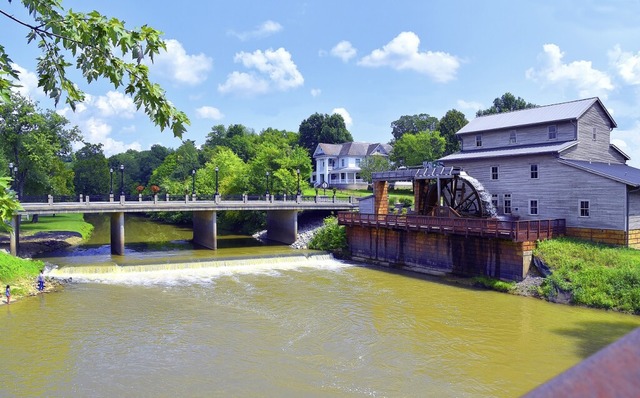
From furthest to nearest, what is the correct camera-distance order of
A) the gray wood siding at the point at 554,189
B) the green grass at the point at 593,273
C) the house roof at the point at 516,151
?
1. the house roof at the point at 516,151
2. the gray wood siding at the point at 554,189
3. the green grass at the point at 593,273

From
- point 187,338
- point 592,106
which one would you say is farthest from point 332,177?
point 187,338

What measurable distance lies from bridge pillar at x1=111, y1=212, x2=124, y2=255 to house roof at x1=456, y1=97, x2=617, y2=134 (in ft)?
92.1

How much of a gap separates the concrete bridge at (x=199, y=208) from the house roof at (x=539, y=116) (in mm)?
16517

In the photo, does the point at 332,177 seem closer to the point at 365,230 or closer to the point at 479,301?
the point at 365,230

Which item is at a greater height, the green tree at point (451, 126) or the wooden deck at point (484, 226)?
the green tree at point (451, 126)

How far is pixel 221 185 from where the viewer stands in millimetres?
62875

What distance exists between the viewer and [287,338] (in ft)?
58.6

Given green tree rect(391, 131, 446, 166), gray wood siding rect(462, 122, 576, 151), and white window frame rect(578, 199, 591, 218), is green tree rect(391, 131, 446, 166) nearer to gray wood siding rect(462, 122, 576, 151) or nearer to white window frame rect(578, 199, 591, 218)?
gray wood siding rect(462, 122, 576, 151)

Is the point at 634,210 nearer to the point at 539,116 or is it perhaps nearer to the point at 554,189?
the point at 554,189

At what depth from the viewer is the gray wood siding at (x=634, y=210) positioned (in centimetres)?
2564

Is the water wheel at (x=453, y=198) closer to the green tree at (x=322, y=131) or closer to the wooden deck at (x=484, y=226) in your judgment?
the wooden deck at (x=484, y=226)

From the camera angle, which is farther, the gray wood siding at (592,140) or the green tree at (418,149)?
the green tree at (418,149)

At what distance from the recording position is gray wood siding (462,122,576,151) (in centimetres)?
3195

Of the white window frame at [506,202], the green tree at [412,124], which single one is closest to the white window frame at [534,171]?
the white window frame at [506,202]
